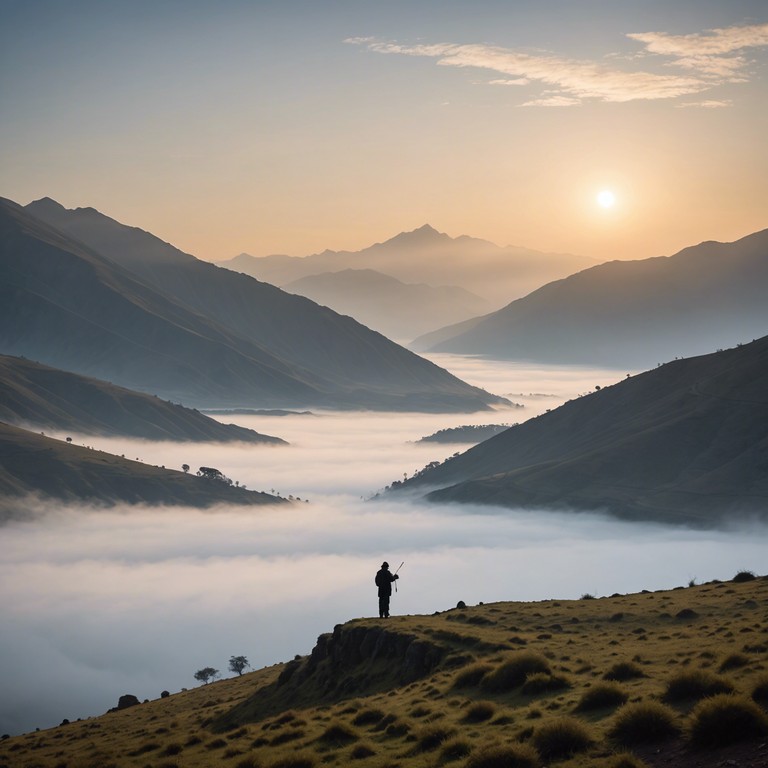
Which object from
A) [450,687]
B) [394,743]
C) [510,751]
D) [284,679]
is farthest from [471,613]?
[510,751]

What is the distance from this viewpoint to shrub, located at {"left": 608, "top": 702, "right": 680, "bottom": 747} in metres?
23.4

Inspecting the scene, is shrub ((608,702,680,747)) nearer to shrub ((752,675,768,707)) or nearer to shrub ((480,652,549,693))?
shrub ((752,675,768,707))

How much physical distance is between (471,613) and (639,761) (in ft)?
108

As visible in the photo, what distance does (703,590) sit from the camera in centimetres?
5578

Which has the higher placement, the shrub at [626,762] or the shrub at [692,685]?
the shrub at [692,685]

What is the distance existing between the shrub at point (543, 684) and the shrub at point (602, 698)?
4.22 m

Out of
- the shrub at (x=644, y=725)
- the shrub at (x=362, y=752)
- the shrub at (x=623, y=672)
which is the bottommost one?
the shrub at (x=362, y=752)

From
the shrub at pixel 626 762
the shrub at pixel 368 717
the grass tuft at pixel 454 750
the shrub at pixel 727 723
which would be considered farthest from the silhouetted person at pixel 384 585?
the shrub at pixel 626 762

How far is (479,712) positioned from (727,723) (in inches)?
360

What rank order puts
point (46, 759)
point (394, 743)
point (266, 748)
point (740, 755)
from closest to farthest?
1. point (740, 755)
2. point (394, 743)
3. point (266, 748)
4. point (46, 759)

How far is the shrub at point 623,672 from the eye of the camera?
31312mm

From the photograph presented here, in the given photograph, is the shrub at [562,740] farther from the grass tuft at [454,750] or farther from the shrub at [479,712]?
the shrub at [479,712]

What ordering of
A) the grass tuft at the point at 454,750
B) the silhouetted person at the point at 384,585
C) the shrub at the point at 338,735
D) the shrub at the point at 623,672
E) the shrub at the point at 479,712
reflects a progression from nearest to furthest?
the grass tuft at the point at 454,750, the shrub at the point at 479,712, the shrub at the point at 338,735, the shrub at the point at 623,672, the silhouetted person at the point at 384,585

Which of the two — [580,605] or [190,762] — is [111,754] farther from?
Result: [580,605]
